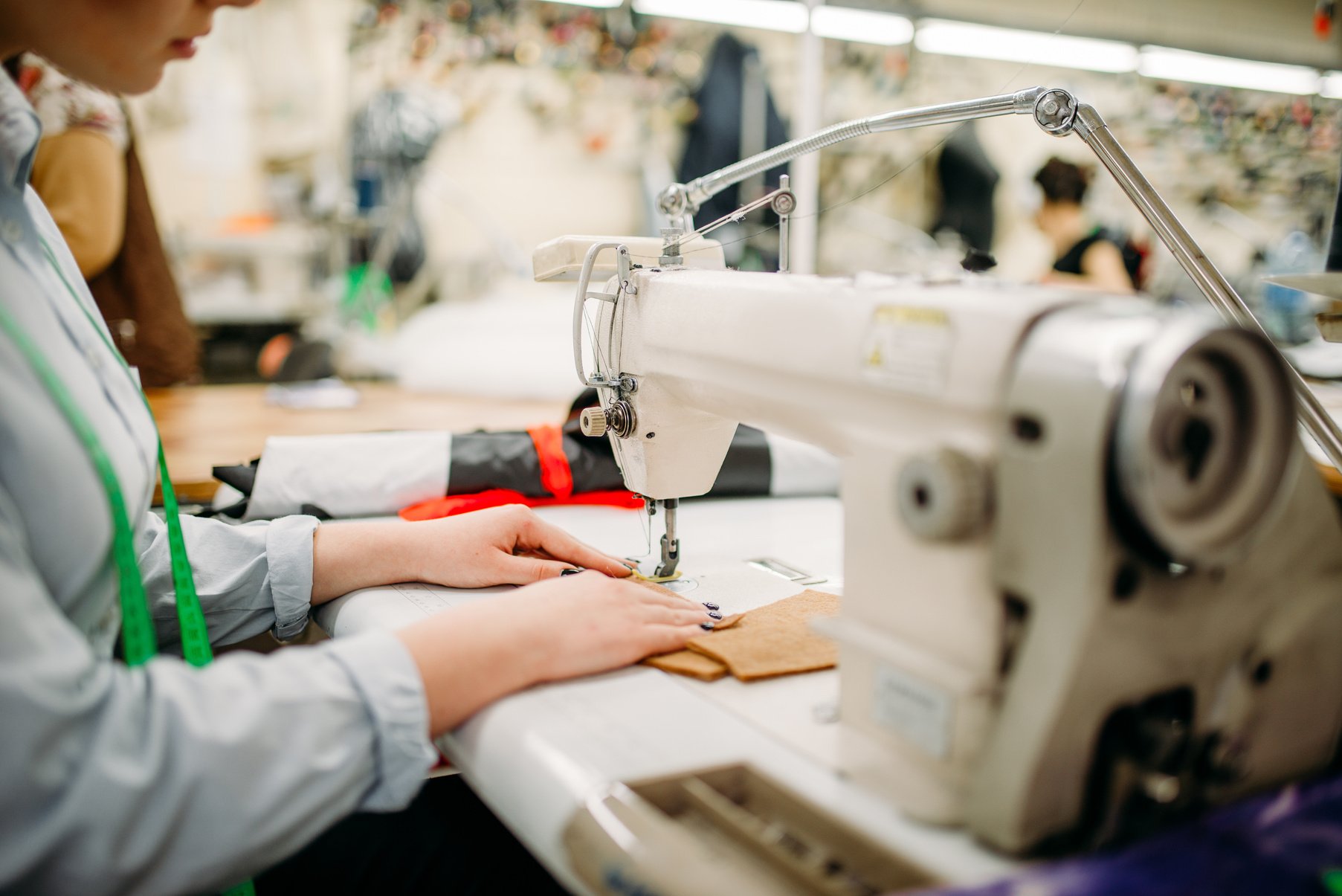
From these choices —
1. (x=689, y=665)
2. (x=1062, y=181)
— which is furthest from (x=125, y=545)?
(x=1062, y=181)

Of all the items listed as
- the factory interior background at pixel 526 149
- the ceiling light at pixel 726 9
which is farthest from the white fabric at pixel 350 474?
the ceiling light at pixel 726 9

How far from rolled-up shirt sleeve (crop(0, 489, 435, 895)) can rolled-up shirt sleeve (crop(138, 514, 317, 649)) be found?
13.8 inches

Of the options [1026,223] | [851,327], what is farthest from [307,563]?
[1026,223]

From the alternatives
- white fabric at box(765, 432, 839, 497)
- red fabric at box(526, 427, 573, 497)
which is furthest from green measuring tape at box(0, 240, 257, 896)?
white fabric at box(765, 432, 839, 497)

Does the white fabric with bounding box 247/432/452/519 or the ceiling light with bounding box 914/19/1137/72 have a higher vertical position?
the ceiling light with bounding box 914/19/1137/72

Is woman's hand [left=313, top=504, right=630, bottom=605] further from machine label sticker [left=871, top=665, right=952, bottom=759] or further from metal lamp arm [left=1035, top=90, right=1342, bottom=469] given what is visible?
metal lamp arm [left=1035, top=90, right=1342, bottom=469]

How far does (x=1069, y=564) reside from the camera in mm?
494

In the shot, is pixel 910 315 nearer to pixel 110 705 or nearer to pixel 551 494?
pixel 110 705

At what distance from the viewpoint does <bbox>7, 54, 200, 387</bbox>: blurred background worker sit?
78.7 inches

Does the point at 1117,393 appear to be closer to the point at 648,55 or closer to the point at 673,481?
the point at 673,481

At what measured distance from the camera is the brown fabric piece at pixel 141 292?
2.28 meters

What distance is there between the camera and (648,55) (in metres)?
4.19

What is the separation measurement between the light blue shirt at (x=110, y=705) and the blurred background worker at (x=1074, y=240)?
11.0 feet

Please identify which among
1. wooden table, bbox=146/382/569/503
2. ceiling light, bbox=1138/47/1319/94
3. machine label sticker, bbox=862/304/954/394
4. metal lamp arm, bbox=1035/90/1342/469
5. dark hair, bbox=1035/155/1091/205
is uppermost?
ceiling light, bbox=1138/47/1319/94
